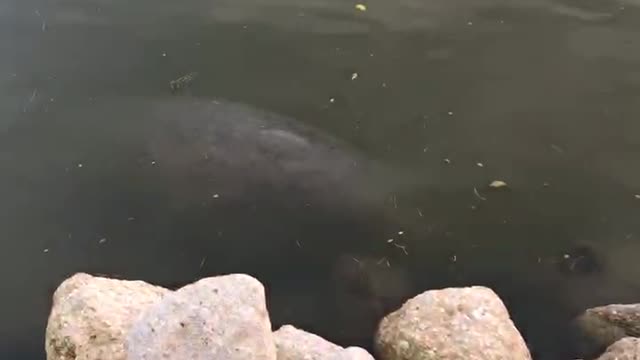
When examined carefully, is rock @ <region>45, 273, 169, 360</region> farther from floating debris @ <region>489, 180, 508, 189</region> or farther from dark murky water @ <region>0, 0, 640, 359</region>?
floating debris @ <region>489, 180, 508, 189</region>

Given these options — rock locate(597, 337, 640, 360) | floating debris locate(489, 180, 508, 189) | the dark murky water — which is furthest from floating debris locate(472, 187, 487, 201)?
rock locate(597, 337, 640, 360)

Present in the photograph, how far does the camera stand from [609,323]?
15.1 feet

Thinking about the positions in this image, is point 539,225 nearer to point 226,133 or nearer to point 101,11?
point 226,133

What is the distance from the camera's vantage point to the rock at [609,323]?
14.8 ft

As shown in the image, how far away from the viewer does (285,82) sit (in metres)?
6.27

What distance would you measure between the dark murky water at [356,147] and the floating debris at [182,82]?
0.09 feet

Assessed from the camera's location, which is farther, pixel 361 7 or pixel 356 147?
pixel 361 7

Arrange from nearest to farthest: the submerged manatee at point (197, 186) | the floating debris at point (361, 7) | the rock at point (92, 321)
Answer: the rock at point (92, 321)
the submerged manatee at point (197, 186)
the floating debris at point (361, 7)

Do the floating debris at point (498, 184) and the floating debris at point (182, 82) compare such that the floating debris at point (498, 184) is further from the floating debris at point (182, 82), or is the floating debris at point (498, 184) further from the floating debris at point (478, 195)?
the floating debris at point (182, 82)

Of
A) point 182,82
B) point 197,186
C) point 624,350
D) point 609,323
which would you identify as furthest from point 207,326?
point 182,82

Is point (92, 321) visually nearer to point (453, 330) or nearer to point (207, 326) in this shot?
point (207, 326)

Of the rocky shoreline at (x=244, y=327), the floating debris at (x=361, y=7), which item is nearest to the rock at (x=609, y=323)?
the rocky shoreline at (x=244, y=327)

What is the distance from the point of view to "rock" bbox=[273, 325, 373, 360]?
3.99 meters

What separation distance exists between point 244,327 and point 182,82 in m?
3.19
